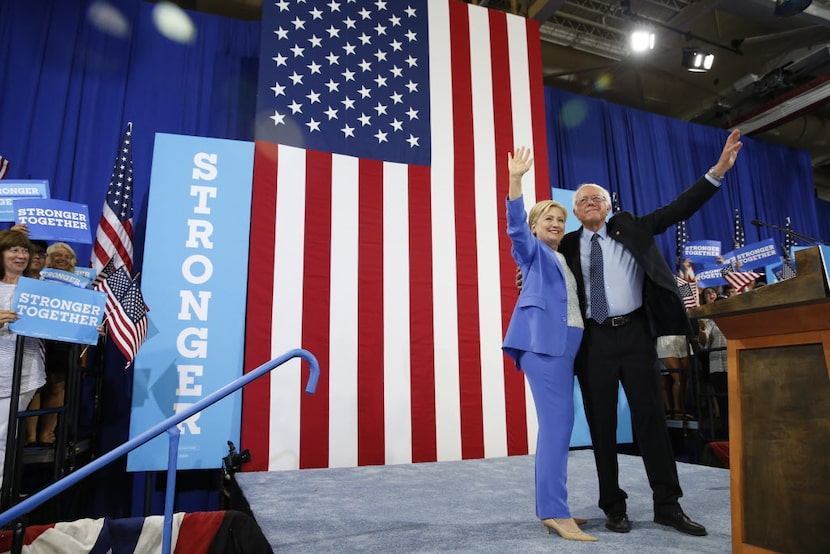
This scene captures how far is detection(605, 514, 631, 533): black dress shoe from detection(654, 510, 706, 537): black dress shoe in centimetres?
12

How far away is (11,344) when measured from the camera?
9.27 ft

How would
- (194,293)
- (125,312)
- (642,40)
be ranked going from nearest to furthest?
(125,312) < (194,293) < (642,40)

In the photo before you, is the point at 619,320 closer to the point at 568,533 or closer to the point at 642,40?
the point at 568,533

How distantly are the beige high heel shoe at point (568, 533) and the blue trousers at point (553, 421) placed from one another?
0.03 metres

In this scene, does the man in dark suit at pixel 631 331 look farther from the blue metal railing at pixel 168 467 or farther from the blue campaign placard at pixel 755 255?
the blue campaign placard at pixel 755 255

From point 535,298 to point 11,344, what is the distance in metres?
2.55

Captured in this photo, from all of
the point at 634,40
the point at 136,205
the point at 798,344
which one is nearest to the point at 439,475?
the point at 798,344

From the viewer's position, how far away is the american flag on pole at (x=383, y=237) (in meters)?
3.99

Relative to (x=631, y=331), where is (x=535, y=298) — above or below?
above

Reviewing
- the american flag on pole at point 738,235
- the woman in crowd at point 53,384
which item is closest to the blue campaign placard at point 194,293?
the woman in crowd at point 53,384

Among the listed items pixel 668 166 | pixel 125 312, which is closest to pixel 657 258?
pixel 125 312

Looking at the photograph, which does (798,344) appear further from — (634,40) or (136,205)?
(634,40)

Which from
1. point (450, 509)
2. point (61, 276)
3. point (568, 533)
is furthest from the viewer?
point (61, 276)

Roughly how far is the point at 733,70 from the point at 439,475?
25.3 feet
